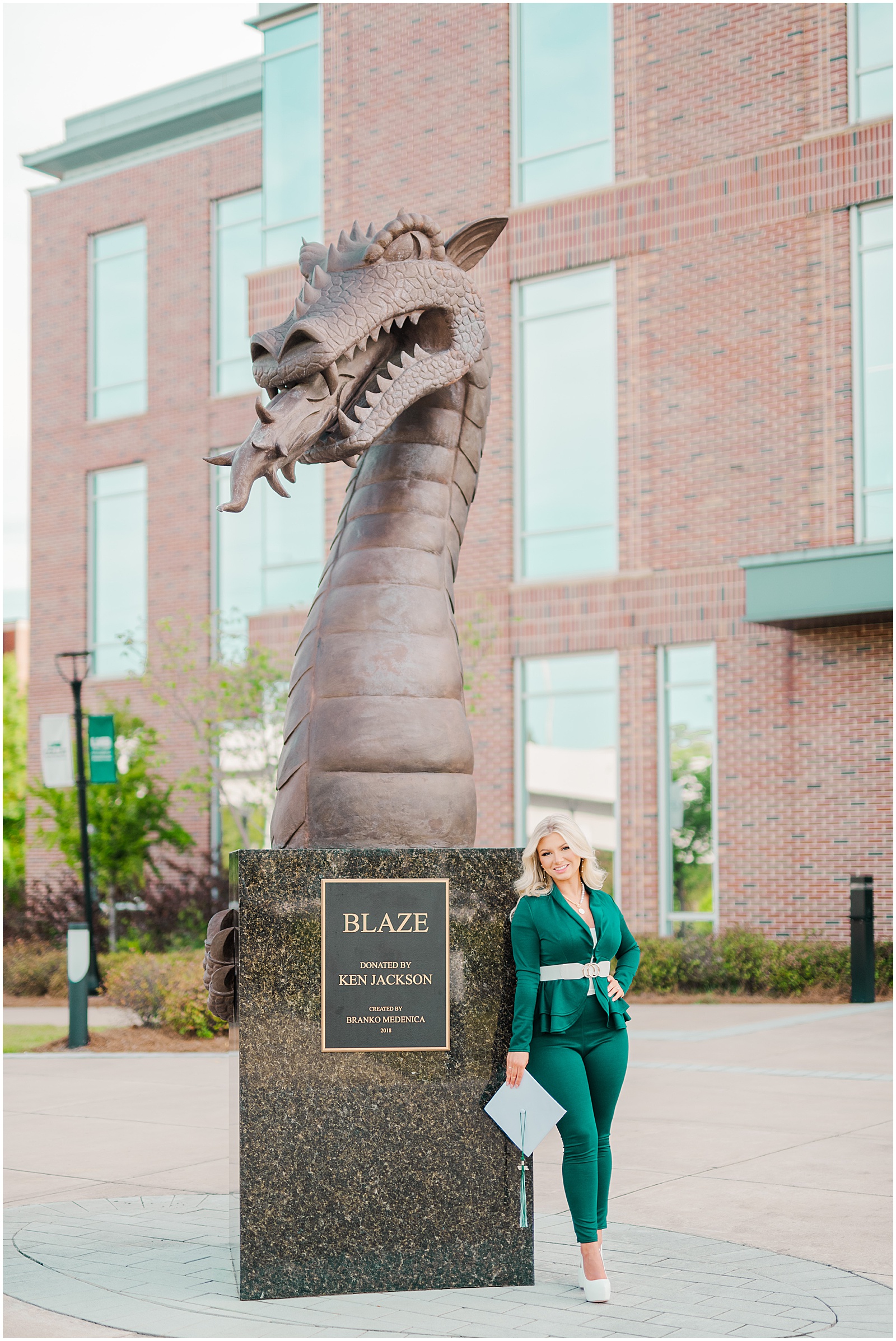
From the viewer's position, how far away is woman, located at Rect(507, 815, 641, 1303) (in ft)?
16.4

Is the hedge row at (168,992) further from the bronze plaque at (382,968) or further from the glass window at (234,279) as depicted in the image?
the glass window at (234,279)

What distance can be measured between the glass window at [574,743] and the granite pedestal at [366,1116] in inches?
557

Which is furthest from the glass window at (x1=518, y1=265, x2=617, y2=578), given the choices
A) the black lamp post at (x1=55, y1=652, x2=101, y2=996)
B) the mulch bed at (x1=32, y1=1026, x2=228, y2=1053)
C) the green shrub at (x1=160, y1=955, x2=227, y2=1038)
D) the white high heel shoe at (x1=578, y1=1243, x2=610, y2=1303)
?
the white high heel shoe at (x1=578, y1=1243, x2=610, y2=1303)

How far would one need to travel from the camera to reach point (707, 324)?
18891 mm

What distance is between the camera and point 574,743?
65.3 feet

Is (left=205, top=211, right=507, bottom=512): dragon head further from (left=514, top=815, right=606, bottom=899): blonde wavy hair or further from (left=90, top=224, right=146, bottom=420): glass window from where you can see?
(left=90, top=224, right=146, bottom=420): glass window

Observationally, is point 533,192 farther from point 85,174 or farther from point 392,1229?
point 392,1229

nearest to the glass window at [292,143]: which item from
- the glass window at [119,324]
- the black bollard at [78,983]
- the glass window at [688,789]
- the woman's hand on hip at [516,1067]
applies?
the glass window at [119,324]

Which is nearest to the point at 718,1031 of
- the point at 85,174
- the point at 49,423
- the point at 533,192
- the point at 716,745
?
the point at 716,745

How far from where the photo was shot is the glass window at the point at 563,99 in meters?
20.1

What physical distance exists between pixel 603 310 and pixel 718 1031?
410 inches

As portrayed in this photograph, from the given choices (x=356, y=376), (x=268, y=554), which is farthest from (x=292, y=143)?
(x=356, y=376)

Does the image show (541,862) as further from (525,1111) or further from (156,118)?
(156,118)

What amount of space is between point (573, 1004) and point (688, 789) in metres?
14.1
